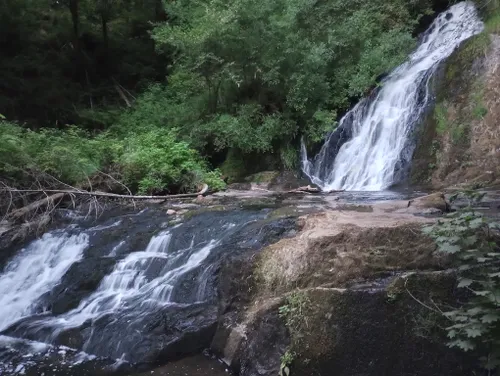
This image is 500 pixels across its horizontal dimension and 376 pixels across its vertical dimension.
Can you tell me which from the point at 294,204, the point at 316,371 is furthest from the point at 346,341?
the point at 294,204

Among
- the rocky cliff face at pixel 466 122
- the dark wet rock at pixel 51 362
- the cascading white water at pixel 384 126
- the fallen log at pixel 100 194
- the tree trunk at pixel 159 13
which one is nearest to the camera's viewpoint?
the dark wet rock at pixel 51 362

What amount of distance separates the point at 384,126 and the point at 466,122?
7.04 ft

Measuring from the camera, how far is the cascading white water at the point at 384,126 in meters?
12.2

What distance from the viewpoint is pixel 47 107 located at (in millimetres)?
17969

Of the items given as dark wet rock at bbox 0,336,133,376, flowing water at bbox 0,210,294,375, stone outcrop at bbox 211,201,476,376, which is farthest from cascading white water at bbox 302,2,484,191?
dark wet rock at bbox 0,336,133,376

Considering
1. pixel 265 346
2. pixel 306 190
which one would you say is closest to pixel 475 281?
pixel 265 346

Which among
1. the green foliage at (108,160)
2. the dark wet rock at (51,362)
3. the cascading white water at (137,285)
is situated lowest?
the dark wet rock at (51,362)

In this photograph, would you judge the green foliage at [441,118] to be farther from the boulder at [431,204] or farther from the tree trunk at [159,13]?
the tree trunk at [159,13]

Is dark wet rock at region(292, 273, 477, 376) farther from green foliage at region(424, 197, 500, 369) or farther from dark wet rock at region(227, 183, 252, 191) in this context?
dark wet rock at region(227, 183, 252, 191)

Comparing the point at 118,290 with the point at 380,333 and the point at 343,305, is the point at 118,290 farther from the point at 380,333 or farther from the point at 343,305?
the point at 380,333

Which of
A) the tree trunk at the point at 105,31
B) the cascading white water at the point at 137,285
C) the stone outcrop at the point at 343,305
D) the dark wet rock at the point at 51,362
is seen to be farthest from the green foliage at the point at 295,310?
the tree trunk at the point at 105,31

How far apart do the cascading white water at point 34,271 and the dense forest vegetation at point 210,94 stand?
2.47 m

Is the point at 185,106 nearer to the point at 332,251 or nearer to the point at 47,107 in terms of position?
the point at 47,107

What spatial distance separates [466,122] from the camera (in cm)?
1133
